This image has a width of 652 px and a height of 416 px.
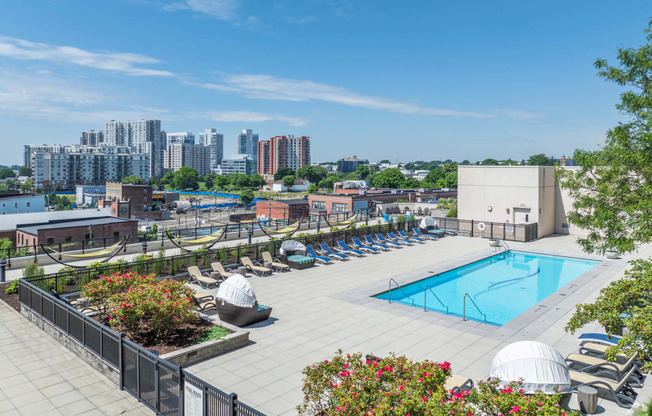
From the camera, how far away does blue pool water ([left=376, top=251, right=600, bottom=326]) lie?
1479cm

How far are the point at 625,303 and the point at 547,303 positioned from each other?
7.17 meters

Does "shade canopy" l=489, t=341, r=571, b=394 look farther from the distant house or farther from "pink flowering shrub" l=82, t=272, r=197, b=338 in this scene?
the distant house

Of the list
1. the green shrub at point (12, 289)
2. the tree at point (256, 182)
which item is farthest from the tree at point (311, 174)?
the green shrub at point (12, 289)

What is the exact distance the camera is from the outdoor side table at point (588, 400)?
7.07 m

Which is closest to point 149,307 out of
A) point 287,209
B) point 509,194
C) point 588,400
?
point 588,400

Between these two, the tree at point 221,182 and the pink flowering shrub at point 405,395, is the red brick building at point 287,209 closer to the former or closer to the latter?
the pink flowering shrub at point 405,395

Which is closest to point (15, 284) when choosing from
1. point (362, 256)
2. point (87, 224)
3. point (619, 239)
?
point (362, 256)

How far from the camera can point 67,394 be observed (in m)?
7.60

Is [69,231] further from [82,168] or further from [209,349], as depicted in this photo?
A: [82,168]

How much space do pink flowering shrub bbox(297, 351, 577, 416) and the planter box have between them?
397cm

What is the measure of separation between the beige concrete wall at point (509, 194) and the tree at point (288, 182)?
124976 mm

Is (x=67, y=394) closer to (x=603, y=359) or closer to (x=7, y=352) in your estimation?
(x=7, y=352)

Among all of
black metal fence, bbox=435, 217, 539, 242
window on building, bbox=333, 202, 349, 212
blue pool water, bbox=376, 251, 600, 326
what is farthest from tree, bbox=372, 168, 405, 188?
blue pool water, bbox=376, 251, 600, 326

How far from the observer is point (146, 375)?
725 cm
